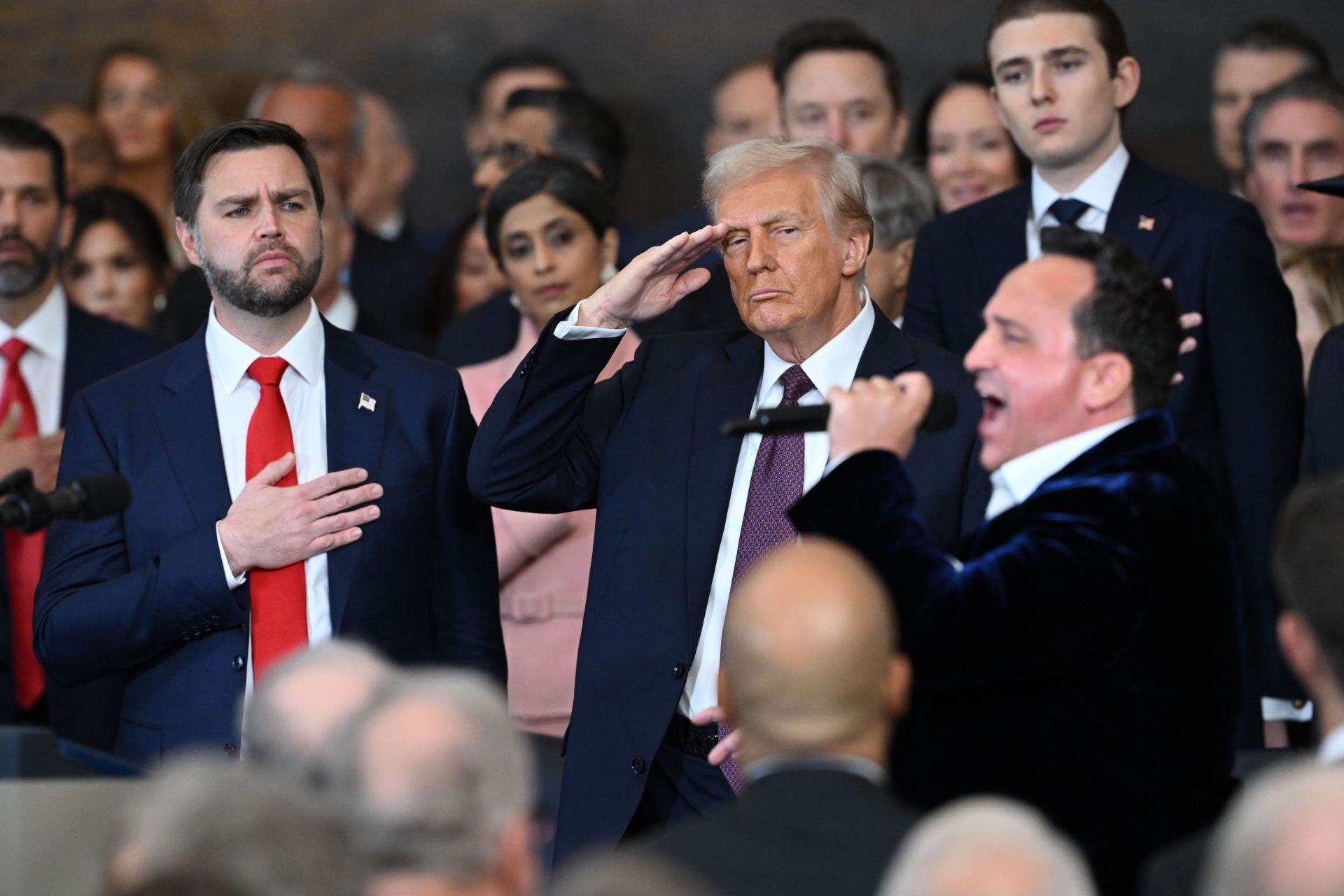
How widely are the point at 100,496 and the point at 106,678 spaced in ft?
5.09

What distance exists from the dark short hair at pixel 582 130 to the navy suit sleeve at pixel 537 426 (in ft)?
7.31

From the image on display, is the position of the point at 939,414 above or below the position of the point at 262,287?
below

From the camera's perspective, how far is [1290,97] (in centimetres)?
538

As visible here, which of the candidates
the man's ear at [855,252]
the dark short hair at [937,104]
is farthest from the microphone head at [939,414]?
the dark short hair at [937,104]

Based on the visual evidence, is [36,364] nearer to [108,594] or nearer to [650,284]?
[108,594]

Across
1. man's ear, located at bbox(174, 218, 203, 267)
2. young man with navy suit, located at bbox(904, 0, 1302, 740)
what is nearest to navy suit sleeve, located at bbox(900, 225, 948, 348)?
young man with navy suit, located at bbox(904, 0, 1302, 740)

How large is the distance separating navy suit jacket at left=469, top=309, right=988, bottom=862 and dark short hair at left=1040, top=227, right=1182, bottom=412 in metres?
0.57

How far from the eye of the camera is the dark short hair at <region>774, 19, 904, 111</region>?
5.82m

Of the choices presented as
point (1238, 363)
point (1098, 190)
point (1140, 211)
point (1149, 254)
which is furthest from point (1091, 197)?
point (1238, 363)

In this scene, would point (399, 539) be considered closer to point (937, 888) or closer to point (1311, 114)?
point (937, 888)

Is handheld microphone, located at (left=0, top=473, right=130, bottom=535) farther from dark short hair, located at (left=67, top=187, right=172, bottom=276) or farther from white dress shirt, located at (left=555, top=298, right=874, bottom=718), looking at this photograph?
dark short hair, located at (left=67, top=187, right=172, bottom=276)

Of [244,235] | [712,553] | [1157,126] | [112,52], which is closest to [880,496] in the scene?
[712,553]

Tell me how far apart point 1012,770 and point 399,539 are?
4.47 ft

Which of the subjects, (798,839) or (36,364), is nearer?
(798,839)
